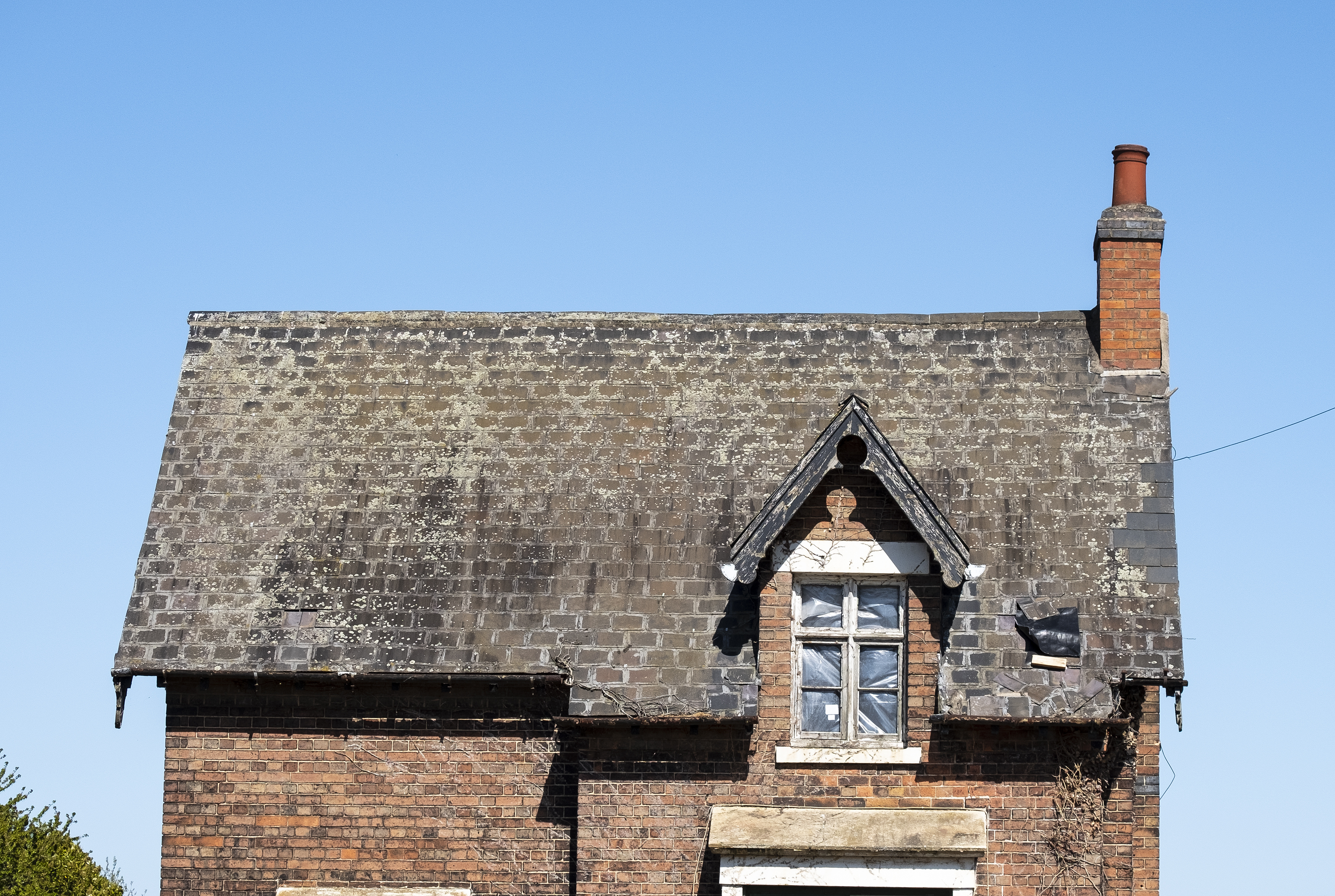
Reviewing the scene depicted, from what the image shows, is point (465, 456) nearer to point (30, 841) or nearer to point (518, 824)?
point (518, 824)

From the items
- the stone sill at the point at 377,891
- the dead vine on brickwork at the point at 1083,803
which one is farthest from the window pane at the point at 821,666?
the stone sill at the point at 377,891

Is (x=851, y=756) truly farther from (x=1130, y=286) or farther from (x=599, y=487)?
(x=1130, y=286)

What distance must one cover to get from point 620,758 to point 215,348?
24.5ft

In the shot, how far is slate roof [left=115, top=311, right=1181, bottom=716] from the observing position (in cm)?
1744

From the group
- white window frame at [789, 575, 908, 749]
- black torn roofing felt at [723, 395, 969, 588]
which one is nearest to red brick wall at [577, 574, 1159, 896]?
white window frame at [789, 575, 908, 749]

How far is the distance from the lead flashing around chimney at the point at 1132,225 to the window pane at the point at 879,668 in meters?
5.86

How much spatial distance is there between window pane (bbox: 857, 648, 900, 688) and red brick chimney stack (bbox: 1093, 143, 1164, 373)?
4571mm

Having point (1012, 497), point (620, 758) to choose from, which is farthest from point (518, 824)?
point (1012, 497)

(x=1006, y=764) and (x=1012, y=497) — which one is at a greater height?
(x=1012, y=497)

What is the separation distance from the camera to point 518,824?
17.3 metres

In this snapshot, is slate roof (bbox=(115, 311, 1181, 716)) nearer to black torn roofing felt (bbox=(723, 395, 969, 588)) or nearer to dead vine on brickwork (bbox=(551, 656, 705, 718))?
dead vine on brickwork (bbox=(551, 656, 705, 718))

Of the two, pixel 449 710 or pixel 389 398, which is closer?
pixel 449 710

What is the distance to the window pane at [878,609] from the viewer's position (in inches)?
679

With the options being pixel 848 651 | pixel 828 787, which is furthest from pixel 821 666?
pixel 828 787
